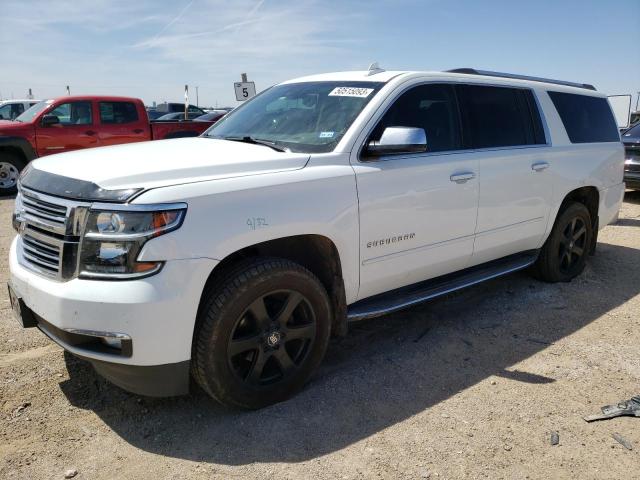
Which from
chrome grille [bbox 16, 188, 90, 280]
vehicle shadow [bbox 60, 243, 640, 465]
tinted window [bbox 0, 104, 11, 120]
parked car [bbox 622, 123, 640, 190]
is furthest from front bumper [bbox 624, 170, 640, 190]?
tinted window [bbox 0, 104, 11, 120]

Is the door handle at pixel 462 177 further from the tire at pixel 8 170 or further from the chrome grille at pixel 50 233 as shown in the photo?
the tire at pixel 8 170

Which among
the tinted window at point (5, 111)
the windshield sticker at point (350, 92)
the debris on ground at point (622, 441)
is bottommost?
the debris on ground at point (622, 441)

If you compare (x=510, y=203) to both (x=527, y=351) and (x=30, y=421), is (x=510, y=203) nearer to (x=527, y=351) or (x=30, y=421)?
(x=527, y=351)

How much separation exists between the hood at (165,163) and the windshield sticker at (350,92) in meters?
0.71

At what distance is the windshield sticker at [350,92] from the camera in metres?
3.60

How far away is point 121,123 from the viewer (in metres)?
11.3

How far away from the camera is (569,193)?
16.8 feet

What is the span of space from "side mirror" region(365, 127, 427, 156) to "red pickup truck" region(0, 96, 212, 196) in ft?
25.2

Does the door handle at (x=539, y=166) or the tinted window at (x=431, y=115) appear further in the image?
the door handle at (x=539, y=166)

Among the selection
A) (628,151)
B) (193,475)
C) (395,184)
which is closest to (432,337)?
(395,184)

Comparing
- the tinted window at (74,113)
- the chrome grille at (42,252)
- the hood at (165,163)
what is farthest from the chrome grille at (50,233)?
the tinted window at (74,113)

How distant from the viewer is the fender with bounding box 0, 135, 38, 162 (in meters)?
10.3

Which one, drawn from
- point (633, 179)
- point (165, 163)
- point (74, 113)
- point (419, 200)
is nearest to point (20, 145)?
point (74, 113)

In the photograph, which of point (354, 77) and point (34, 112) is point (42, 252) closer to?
point (354, 77)
